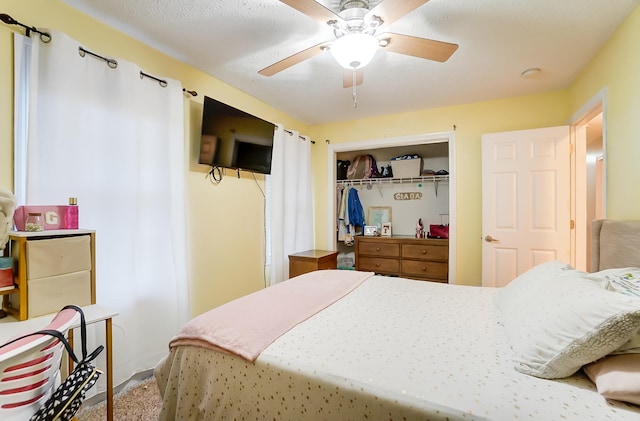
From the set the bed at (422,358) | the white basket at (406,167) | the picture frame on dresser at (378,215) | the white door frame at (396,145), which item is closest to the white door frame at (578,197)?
the white door frame at (396,145)

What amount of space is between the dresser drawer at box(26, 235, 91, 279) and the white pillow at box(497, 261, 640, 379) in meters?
1.94

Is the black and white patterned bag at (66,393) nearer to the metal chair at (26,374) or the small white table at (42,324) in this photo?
the metal chair at (26,374)

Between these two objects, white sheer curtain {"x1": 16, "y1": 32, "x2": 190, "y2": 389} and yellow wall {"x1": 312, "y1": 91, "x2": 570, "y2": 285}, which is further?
yellow wall {"x1": 312, "y1": 91, "x2": 570, "y2": 285}

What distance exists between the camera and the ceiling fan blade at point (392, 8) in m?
1.28

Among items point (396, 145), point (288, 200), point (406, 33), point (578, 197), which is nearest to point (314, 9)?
point (406, 33)

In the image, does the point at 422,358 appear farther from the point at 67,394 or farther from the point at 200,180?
the point at 200,180

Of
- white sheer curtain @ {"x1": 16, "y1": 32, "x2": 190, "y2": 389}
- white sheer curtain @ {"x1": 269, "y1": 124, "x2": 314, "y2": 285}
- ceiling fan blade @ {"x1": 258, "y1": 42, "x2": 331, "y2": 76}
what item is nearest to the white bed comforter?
white sheer curtain @ {"x1": 16, "y1": 32, "x2": 190, "y2": 389}

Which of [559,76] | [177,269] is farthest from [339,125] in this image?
[177,269]

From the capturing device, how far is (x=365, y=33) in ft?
4.88

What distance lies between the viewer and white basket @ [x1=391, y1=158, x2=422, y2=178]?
3987 millimetres

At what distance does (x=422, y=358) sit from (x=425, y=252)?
2.67 m

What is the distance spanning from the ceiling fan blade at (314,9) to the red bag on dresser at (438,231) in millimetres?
2877

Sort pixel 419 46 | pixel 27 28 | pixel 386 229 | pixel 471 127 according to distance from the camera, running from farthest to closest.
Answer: pixel 386 229
pixel 471 127
pixel 419 46
pixel 27 28

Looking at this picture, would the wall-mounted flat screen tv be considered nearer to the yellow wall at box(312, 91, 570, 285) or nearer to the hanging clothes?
the yellow wall at box(312, 91, 570, 285)
